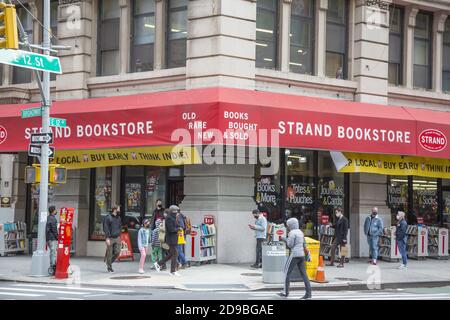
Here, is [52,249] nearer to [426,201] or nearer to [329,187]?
[329,187]

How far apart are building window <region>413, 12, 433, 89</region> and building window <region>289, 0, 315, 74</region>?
15.6ft

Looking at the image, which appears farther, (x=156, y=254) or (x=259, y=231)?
(x=259, y=231)

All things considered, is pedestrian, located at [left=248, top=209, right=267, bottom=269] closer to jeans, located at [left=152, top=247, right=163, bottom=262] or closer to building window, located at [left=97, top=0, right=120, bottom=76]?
jeans, located at [left=152, top=247, right=163, bottom=262]

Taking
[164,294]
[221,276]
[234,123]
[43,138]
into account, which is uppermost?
[234,123]

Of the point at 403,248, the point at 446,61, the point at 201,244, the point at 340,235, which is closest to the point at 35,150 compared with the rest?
the point at 201,244

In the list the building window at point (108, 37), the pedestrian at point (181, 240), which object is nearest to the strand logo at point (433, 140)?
the pedestrian at point (181, 240)

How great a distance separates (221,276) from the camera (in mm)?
19516

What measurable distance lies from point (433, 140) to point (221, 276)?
31.4 ft

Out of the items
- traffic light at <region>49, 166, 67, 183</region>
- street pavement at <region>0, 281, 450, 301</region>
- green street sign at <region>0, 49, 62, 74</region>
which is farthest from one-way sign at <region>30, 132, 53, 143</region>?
street pavement at <region>0, 281, 450, 301</region>

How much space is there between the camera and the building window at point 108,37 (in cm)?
2555

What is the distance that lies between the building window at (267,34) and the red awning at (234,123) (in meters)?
1.50

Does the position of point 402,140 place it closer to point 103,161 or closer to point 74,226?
point 103,161

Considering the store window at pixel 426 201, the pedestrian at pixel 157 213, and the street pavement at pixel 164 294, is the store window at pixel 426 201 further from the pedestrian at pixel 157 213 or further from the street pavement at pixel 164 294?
the pedestrian at pixel 157 213

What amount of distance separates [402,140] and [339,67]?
3403mm
